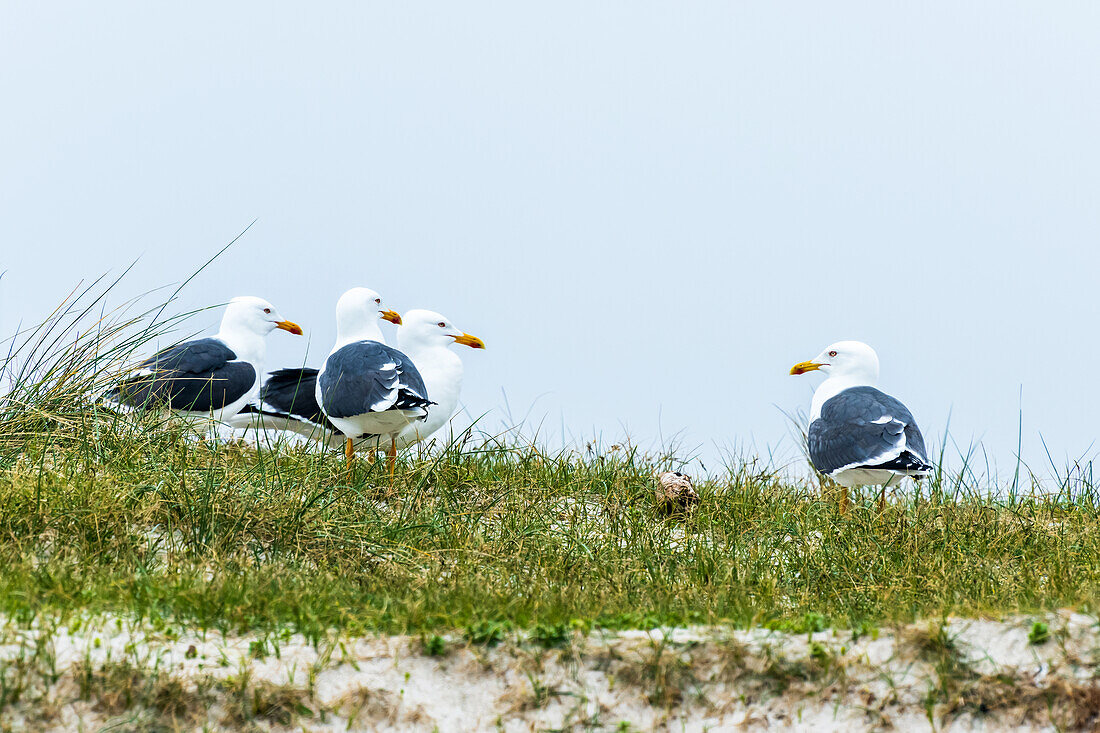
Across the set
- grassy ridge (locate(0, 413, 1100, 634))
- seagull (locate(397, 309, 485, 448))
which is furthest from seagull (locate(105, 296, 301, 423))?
seagull (locate(397, 309, 485, 448))

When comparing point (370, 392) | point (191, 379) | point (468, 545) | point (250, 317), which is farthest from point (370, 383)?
point (250, 317)

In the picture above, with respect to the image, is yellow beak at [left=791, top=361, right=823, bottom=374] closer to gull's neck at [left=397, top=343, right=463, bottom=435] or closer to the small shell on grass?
the small shell on grass

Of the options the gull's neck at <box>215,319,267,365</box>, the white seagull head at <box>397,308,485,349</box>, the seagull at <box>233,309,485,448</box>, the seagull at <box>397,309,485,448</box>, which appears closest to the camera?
the seagull at <box>397,309,485,448</box>

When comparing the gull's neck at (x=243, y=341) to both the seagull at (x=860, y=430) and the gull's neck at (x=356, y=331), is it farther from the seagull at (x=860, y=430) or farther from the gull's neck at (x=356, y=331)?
the seagull at (x=860, y=430)

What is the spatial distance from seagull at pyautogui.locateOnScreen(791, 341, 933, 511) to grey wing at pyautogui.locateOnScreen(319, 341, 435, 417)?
331cm

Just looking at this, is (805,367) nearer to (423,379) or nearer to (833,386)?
(833,386)

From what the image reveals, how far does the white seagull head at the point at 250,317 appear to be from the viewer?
1091 cm

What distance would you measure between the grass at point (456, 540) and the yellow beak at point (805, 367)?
4.08 feet

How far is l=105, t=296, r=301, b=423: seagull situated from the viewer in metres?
9.45

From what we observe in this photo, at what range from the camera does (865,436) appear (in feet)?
28.5

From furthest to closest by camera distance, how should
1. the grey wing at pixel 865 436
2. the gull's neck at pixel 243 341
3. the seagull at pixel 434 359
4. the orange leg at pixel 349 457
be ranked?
the gull's neck at pixel 243 341 < the seagull at pixel 434 359 < the grey wing at pixel 865 436 < the orange leg at pixel 349 457

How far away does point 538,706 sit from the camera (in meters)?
4.66

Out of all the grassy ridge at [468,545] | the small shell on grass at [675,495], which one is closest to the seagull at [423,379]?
the grassy ridge at [468,545]

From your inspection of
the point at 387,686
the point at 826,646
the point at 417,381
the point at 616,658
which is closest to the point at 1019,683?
the point at 826,646
